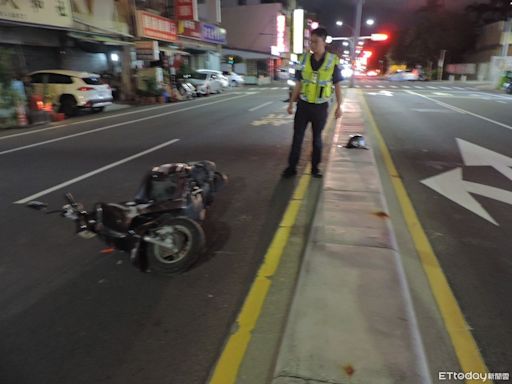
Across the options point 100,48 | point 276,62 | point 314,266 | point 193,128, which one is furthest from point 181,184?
point 276,62

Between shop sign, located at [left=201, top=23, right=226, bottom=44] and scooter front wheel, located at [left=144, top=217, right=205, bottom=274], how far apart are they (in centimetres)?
3497

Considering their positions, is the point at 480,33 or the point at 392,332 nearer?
the point at 392,332

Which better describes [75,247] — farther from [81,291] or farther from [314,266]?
[314,266]

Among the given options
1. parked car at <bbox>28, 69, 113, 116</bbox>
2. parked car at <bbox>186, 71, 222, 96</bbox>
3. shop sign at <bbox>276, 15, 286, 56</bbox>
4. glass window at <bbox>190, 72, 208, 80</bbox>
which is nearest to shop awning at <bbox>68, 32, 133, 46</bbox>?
parked car at <bbox>28, 69, 113, 116</bbox>

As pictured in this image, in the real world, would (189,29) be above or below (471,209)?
above

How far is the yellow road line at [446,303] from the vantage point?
2.49 metres

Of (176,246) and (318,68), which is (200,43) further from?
(176,246)

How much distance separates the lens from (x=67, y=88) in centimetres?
1552

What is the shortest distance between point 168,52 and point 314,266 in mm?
27165

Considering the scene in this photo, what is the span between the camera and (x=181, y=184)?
406cm

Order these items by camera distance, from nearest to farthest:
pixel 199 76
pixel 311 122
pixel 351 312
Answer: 1. pixel 351 312
2. pixel 311 122
3. pixel 199 76

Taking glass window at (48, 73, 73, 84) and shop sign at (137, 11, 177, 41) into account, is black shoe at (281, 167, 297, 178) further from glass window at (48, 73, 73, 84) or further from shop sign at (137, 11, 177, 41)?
shop sign at (137, 11, 177, 41)

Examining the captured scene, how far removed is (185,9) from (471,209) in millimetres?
29258

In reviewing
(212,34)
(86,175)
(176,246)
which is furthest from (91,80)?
(212,34)
